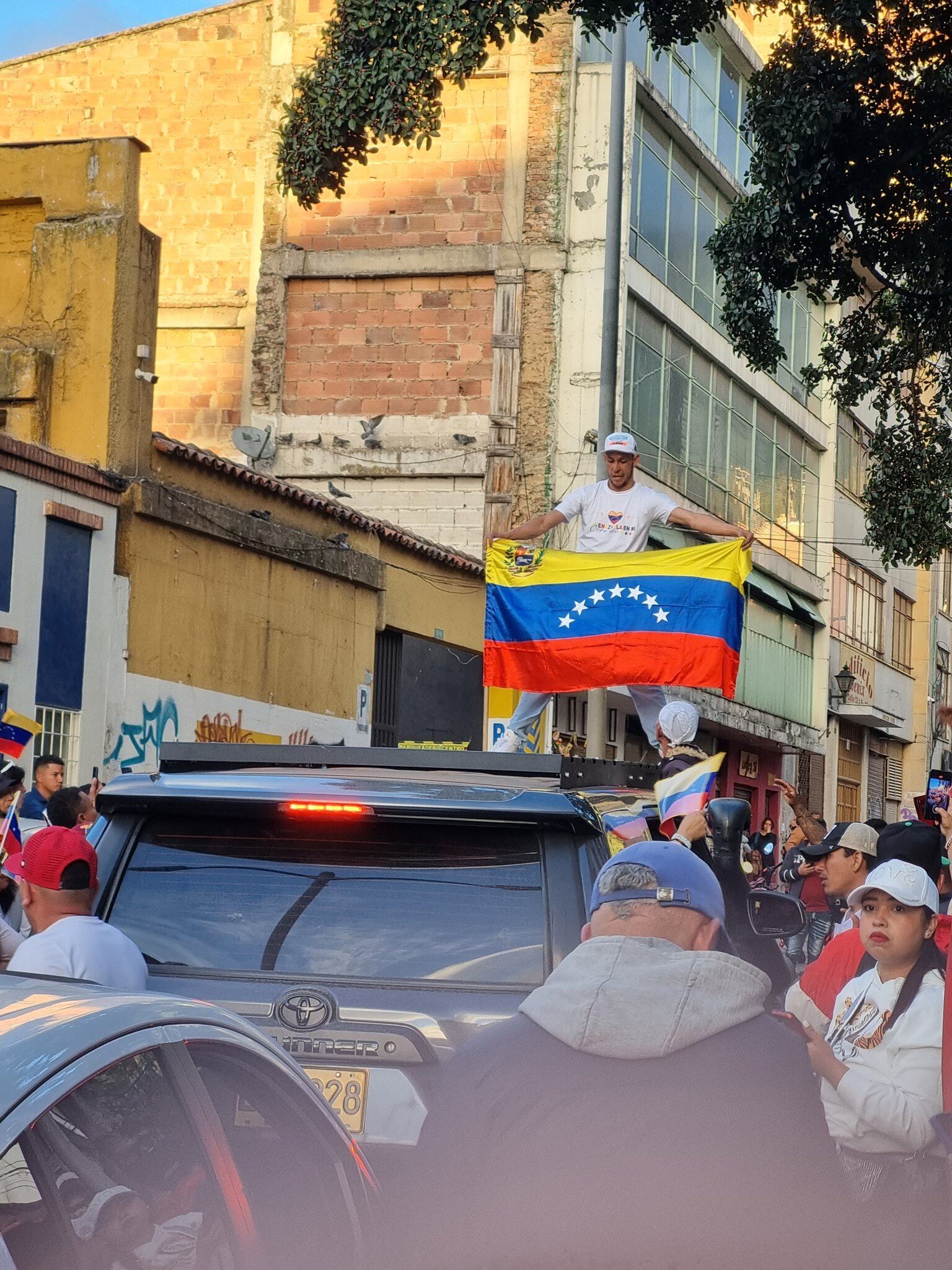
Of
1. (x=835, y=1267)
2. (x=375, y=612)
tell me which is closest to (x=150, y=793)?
(x=835, y=1267)

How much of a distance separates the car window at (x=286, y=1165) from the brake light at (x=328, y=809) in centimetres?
127

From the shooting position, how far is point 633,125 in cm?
2895

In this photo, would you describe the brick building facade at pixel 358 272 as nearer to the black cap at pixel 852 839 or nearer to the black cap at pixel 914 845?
the black cap at pixel 852 839

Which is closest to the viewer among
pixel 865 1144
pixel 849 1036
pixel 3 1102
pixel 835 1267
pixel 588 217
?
pixel 3 1102

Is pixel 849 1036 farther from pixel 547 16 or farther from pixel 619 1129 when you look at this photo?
pixel 547 16

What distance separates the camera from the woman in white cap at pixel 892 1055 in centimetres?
428

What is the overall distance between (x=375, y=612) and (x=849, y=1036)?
19.6m

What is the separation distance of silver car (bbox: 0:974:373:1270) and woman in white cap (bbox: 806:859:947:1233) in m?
1.36

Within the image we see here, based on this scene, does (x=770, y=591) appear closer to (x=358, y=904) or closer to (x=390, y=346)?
(x=390, y=346)

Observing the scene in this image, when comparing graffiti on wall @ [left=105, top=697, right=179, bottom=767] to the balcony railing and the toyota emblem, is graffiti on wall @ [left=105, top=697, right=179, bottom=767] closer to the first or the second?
the balcony railing

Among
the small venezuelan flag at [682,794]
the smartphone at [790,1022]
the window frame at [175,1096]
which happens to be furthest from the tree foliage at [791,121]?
the window frame at [175,1096]

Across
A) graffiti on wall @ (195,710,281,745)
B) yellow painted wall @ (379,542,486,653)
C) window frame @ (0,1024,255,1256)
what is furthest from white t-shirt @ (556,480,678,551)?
yellow painted wall @ (379,542,486,653)

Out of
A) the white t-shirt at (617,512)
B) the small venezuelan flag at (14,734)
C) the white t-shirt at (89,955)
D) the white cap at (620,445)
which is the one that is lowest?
the white t-shirt at (89,955)

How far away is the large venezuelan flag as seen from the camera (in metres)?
9.99
